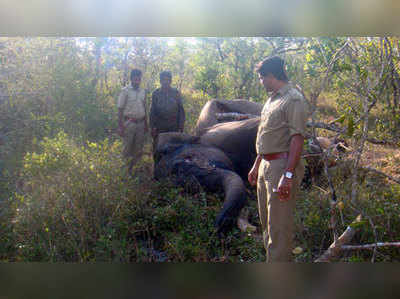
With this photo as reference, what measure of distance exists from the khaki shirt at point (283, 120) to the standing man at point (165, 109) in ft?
11.5

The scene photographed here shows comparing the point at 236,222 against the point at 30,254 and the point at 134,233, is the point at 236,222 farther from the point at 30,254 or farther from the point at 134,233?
the point at 30,254

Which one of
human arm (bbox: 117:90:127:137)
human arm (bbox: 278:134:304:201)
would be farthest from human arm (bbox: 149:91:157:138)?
human arm (bbox: 278:134:304:201)

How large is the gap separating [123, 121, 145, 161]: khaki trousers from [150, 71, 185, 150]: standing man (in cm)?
41

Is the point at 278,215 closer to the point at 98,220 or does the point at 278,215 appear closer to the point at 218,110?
the point at 98,220

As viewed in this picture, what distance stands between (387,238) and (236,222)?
1.50 meters

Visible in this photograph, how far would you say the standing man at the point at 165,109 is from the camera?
6.71 metres

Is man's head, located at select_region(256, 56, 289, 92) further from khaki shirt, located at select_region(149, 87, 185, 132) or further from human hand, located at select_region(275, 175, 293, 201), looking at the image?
khaki shirt, located at select_region(149, 87, 185, 132)

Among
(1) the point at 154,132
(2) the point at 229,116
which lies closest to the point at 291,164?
(1) the point at 154,132

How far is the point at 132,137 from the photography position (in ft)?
20.8

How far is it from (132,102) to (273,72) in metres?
3.35

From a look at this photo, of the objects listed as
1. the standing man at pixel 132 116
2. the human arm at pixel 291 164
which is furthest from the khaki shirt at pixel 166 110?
the human arm at pixel 291 164

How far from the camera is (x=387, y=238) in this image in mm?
3938

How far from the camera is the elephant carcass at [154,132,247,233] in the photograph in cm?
431

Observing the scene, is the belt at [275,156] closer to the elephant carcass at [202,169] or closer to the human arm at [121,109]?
the elephant carcass at [202,169]
